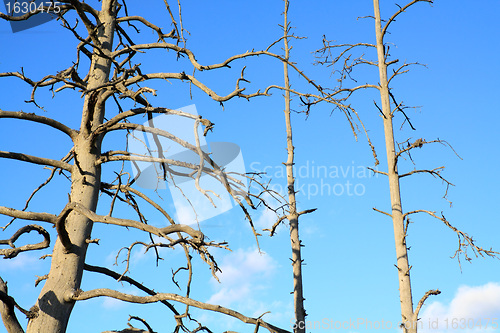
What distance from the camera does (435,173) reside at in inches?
310

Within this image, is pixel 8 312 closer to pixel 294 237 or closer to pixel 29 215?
pixel 29 215

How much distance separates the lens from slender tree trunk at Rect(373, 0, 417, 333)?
708 cm

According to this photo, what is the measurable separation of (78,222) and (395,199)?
15.6 ft

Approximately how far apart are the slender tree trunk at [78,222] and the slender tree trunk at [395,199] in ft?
14.8

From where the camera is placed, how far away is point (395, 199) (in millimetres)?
7539

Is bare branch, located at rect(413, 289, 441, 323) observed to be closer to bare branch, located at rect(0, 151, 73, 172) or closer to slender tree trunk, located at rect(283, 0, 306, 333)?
slender tree trunk, located at rect(283, 0, 306, 333)

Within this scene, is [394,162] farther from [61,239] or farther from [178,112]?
[61,239]

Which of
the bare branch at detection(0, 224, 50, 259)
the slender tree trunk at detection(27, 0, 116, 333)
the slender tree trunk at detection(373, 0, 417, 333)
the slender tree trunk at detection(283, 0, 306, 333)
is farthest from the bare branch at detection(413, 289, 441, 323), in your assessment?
the bare branch at detection(0, 224, 50, 259)

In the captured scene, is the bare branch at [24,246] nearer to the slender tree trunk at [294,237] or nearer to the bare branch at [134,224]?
the bare branch at [134,224]

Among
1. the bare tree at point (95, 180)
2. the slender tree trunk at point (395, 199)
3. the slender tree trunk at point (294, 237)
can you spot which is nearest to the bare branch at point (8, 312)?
the bare tree at point (95, 180)

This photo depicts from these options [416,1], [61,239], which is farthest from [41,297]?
[416,1]

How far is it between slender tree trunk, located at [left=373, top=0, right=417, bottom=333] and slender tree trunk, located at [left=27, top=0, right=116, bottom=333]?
14.8 feet

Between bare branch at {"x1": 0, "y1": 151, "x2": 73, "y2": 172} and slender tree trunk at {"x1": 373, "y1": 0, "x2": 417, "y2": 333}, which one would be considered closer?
bare branch at {"x1": 0, "y1": 151, "x2": 73, "y2": 172}

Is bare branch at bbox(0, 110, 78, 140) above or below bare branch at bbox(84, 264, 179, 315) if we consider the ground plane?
above
